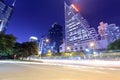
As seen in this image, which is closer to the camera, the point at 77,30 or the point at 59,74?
the point at 59,74

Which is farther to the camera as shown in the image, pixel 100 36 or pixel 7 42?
pixel 100 36

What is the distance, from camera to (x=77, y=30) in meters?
186

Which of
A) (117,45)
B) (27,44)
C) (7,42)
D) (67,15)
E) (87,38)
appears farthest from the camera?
(67,15)

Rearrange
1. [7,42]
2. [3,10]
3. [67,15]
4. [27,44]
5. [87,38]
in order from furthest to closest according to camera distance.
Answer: [67,15] → [87,38] → [3,10] → [27,44] → [7,42]

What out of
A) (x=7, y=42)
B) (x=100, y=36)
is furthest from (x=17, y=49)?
(x=100, y=36)

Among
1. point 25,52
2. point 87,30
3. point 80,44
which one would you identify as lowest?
point 25,52

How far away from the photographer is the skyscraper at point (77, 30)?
179m

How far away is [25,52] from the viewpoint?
68375 mm

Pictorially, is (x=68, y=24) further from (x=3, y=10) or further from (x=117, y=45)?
(x=117, y=45)

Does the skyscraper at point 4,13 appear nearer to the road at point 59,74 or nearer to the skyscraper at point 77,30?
the skyscraper at point 77,30

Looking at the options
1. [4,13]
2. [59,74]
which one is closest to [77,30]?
[4,13]

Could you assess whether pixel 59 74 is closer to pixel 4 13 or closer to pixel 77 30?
pixel 4 13

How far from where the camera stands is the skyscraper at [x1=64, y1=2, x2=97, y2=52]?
179 m

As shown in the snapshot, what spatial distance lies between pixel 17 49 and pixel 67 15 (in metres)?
128
